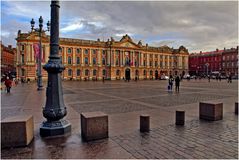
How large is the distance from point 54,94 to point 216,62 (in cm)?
11104

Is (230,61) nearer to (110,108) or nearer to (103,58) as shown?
(103,58)

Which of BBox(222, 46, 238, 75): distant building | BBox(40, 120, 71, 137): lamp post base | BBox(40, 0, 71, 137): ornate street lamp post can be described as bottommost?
BBox(40, 120, 71, 137): lamp post base

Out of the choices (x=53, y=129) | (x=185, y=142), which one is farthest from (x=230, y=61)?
(x=53, y=129)

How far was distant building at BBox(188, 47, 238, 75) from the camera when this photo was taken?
96188 millimetres

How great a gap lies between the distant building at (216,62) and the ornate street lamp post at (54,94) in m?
96.2

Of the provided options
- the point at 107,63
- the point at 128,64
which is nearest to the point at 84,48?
the point at 107,63

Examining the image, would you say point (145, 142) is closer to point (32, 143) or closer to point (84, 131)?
point (84, 131)

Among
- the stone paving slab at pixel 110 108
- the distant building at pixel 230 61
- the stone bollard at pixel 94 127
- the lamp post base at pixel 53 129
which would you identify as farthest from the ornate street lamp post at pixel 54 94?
the distant building at pixel 230 61

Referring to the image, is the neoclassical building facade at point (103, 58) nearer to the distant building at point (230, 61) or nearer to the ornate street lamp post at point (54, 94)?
the distant building at point (230, 61)

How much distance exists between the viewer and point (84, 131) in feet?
18.6

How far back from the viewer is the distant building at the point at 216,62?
96.2 m

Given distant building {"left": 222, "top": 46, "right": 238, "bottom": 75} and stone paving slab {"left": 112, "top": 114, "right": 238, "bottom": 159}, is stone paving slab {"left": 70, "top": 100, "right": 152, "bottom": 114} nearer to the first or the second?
stone paving slab {"left": 112, "top": 114, "right": 238, "bottom": 159}

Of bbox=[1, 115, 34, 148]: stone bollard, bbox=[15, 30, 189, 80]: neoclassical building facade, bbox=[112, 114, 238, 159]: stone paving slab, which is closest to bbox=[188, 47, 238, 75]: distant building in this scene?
bbox=[15, 30, 189, 80]: neoclassical building facade

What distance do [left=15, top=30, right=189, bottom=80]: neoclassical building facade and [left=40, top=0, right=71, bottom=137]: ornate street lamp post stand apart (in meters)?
66.1
